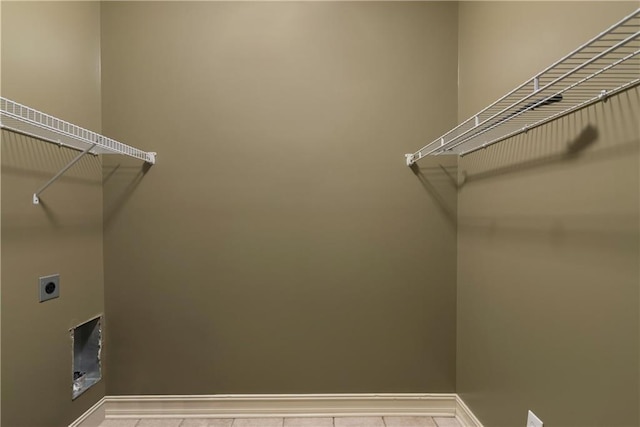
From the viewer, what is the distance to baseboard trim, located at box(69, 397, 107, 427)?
5.54 ft

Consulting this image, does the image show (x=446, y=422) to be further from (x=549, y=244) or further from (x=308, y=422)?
(x=549, y=244)

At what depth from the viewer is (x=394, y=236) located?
190 centimetres

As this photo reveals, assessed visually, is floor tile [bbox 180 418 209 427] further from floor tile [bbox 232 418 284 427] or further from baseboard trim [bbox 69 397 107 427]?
baseboard trim [bbox 69 397 107 427]

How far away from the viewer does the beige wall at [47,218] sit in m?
1.30

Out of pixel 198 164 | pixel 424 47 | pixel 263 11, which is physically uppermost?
pixel 263 11

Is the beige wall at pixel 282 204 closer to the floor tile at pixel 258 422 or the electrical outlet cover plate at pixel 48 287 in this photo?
the floor tile at pixel 258 422

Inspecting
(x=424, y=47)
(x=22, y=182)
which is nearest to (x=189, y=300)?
(x=22, y=182)

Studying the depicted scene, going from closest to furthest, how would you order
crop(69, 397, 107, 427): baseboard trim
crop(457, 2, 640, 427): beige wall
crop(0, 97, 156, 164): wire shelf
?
1. crop(457, 2, 640, 427): beige wall
2. crop(0, 97, 156, 164): wire shelf
3. crop(69, 397, 107, 427): baseboard trim

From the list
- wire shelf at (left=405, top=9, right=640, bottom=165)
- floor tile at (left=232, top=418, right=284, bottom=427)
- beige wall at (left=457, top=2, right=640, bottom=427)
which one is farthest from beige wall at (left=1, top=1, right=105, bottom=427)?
beige wall at (left=457, top=2, right=640, bottom=427)

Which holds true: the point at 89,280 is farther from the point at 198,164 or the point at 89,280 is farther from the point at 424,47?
the point at 424,47

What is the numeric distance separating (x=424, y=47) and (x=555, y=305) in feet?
4.88

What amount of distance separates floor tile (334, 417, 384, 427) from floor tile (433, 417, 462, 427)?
315mm

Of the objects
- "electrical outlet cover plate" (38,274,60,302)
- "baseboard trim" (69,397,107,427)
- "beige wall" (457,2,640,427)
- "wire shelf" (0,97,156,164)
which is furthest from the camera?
"baseboard trim" (69,397,107,427)

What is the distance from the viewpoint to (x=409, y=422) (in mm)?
1844
